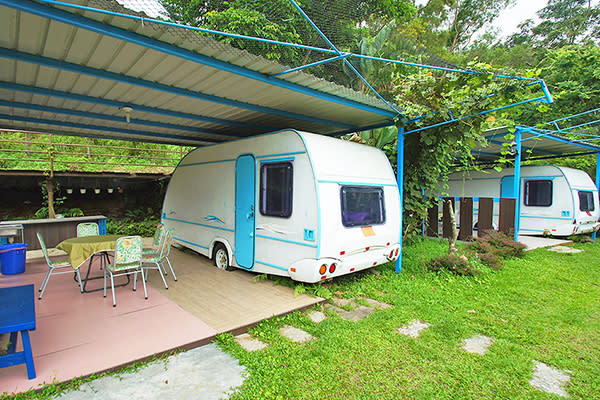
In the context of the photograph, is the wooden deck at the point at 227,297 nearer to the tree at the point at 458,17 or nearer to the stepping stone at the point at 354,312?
the stepping stone at the point at 354,312

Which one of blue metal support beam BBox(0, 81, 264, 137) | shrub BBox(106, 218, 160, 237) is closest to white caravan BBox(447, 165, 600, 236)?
blue metal support beam BBox(0, 81, 264, 137)

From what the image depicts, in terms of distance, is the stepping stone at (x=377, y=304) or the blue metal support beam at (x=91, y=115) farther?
the blue metal support beam at (x=91, y=115)

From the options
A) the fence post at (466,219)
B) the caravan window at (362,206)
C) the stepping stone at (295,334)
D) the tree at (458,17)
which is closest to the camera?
the stepping stone at (295,334)

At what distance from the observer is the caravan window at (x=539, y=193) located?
10125 millimetres

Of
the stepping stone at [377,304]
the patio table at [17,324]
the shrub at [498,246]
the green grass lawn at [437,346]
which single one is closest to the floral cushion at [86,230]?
the patio table at [17,324]

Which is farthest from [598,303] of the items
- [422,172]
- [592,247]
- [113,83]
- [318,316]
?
[113,83]

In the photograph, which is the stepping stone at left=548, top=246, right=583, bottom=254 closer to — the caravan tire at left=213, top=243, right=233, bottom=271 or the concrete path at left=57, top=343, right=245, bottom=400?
the caravan tire at left=213, top=243, right=233, bottom=271

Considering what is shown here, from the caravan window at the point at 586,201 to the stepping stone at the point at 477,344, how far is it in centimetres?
903

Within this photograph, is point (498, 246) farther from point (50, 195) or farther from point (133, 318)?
point (50, 195)

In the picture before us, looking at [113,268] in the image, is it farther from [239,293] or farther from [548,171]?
[548,171]

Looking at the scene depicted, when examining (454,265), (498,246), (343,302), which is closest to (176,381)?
(343,302)

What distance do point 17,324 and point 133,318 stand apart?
4.88 ft

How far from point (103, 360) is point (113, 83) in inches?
141

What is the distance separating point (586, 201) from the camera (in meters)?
10.3
